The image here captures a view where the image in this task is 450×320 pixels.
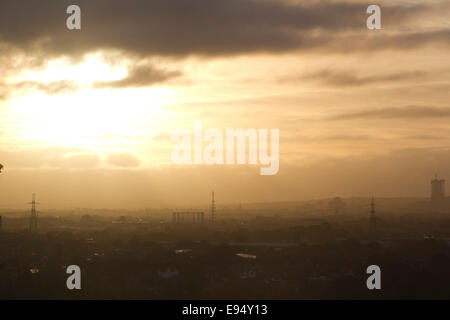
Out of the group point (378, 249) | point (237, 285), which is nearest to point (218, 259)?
point (237, 285)
